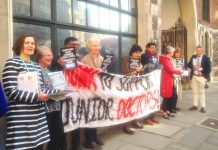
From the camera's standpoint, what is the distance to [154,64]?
6.61 m

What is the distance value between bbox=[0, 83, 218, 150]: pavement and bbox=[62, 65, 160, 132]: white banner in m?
0.33

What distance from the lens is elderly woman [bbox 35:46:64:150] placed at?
402cm

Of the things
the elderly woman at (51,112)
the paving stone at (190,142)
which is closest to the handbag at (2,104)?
the elderly woman at (51,112)

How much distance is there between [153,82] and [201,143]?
1.47 m

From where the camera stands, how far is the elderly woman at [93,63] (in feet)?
16.6

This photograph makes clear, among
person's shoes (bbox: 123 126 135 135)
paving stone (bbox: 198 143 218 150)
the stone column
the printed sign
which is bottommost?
paving stone (bbox: 198 143 218 150)

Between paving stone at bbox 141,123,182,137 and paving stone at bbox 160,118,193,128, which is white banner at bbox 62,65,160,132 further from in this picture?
paving stone at bbox 160,118,193,128

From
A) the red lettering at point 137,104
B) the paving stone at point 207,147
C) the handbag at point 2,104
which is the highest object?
the handbag at point 2,104

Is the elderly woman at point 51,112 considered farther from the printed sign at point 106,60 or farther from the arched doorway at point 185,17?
the arched doorway at point 185,17

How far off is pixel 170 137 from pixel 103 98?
1571 millimetres

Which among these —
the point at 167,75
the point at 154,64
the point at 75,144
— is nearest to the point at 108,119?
the point at 75,144

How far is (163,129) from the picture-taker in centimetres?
636

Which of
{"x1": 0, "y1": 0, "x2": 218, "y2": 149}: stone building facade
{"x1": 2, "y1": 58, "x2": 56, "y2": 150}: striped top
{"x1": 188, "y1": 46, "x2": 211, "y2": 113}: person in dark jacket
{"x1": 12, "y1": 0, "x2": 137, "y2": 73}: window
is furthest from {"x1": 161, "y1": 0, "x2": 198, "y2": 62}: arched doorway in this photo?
{"x1": 2, "y1": 58, "x2": 56, "y2": 150}: striped top

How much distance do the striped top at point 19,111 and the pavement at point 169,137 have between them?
1879 millimetres
